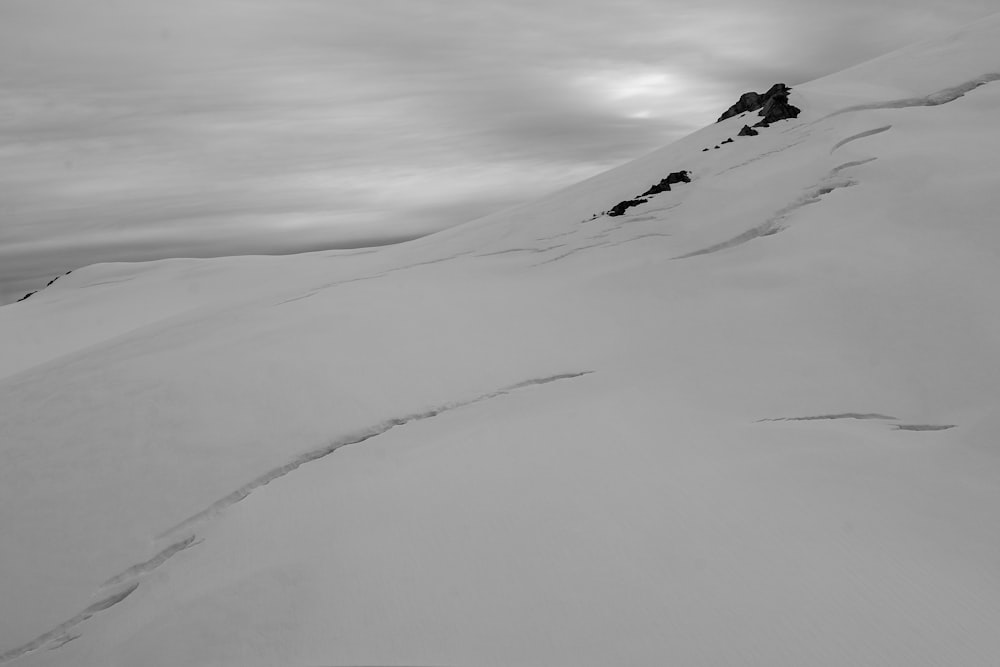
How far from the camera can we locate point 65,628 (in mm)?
3197

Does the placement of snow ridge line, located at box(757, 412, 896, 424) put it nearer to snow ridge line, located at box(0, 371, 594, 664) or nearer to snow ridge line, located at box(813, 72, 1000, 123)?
snow ridge line, located at box(0, 371, 594, 664)

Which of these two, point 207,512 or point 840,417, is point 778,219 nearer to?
point 840,417

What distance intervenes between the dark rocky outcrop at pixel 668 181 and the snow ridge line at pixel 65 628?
6507 millimetres

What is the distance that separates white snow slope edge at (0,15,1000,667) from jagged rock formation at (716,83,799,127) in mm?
1475

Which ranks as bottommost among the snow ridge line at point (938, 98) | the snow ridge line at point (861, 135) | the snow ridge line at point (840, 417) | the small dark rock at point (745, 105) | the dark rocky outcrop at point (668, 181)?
the snow ridge line at point (840, 417)

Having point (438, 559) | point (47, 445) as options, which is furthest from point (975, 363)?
point (47, 445)

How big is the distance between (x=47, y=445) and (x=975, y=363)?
597 centimetres

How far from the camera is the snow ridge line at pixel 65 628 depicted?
314cm

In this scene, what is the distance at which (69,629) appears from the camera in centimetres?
319

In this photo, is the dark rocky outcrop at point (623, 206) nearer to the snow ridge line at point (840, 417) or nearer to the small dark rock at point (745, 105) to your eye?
the small dark rock at point (745, 105)

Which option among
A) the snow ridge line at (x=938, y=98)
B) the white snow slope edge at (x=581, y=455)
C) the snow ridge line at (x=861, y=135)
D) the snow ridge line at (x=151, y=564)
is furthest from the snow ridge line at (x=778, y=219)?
the snow ridge line at (x=151, y=564)

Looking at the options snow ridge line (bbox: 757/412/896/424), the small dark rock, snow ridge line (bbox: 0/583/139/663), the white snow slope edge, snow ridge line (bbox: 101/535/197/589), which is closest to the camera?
the white snow slope edge

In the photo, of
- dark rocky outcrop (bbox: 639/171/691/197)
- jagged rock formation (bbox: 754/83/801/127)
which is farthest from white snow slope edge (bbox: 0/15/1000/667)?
jagged rock formation (bbox: 754/83/801/127)

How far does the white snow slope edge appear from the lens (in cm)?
270
